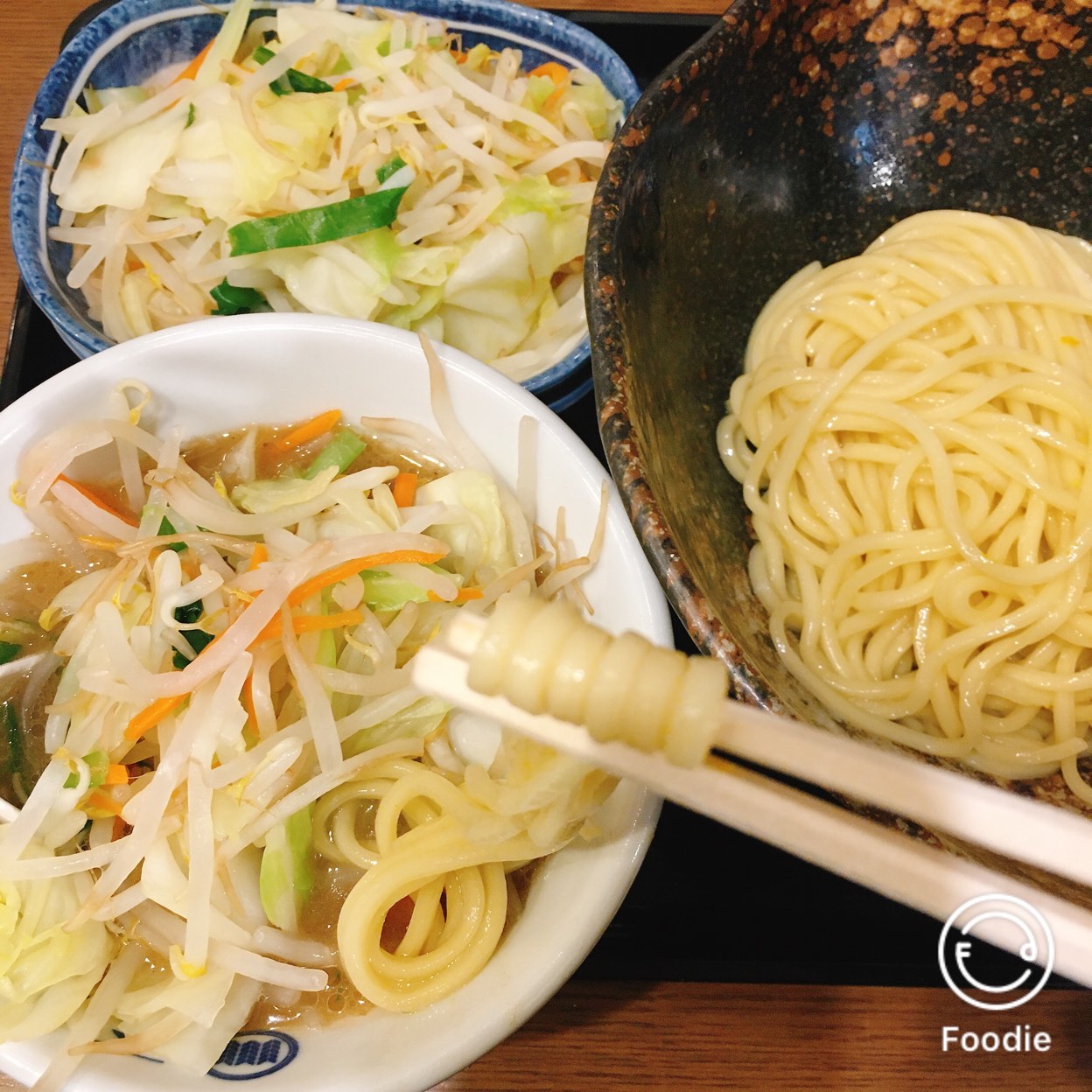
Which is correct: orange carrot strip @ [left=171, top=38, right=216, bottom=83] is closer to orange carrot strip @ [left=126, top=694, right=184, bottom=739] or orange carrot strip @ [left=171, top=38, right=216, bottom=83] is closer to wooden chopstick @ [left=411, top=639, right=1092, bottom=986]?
orange carrot strip @ [left=126, top=694, right=184, bottom=739]

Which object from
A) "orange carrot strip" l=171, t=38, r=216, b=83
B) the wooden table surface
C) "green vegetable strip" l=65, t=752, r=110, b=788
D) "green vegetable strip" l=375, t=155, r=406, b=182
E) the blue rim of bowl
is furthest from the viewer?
"orange carrot strip" l=171, t=38, r=216, b=83

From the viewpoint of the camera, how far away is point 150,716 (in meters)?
0.90

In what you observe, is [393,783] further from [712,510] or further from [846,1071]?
[846,1071]

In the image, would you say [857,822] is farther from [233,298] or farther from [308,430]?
[233,298]

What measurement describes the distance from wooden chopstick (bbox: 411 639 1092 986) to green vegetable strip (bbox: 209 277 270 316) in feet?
3.37

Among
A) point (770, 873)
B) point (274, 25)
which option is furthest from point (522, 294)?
point (770, 873)

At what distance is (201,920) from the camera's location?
0.84 meters

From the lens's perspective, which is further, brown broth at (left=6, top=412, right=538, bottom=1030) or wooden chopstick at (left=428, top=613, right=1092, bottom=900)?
brown broth at (left=6, top=412, right=538, bottom=1030)

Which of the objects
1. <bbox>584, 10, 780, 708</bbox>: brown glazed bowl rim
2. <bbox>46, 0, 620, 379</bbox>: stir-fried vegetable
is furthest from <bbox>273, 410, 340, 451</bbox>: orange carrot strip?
<bbox>584, 10, 780, 708</bbox>: brown glazed bowl rim

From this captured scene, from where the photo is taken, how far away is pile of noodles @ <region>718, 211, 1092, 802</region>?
103 centimetres

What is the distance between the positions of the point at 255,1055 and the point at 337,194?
123 cm

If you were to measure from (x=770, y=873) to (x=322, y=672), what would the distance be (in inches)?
25.4

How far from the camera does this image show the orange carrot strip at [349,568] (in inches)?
38.0

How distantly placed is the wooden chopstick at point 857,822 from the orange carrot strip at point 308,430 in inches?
26.6
